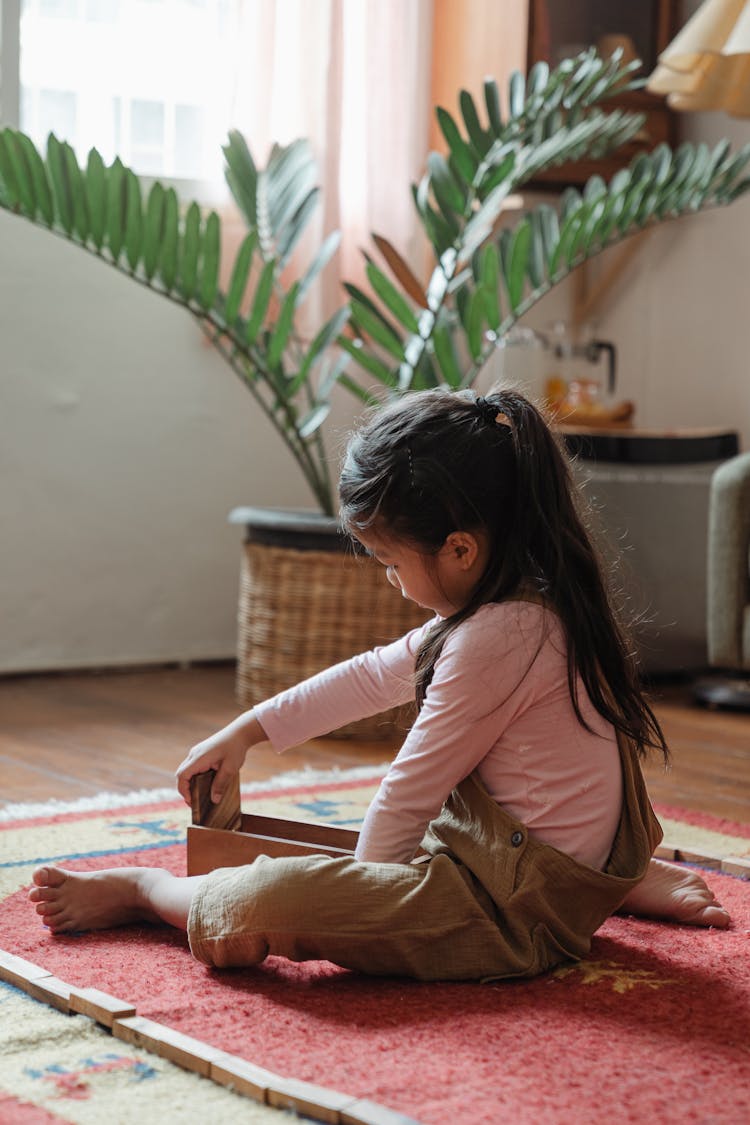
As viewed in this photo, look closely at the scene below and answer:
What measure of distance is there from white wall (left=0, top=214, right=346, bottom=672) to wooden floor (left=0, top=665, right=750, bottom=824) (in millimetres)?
127

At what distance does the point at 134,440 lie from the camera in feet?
10.3

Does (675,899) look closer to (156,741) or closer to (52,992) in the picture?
(52,992)

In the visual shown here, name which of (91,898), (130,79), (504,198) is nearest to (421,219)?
(504,198)

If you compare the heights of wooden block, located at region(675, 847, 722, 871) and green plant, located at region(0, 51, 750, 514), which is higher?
green plant, located at region(0, 51, 750, 514)

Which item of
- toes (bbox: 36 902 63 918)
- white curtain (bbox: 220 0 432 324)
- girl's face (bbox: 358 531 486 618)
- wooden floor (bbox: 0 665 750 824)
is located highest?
white curtain (bbox: 220 0 432 324)

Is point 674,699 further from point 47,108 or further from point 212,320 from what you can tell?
point 47,108

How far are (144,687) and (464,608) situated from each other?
1763 mm

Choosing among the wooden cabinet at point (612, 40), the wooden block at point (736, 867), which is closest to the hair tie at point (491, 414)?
the wooden block at point (736, 867)

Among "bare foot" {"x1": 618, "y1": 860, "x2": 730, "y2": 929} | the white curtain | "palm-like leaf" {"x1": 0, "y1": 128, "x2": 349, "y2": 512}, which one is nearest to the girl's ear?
"bare foot" {"x1": 618, "y1": 860, "x2": 730, "y2": 929}

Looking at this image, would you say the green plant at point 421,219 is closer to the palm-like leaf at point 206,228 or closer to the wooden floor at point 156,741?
the palm-like leaf at point 206,228

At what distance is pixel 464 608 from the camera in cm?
132

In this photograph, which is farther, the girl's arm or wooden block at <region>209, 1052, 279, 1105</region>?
the girl's arm

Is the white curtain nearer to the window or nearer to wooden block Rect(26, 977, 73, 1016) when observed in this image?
the window

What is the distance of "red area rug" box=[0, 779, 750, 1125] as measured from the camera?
3.25 feet
